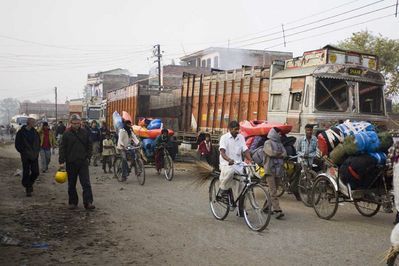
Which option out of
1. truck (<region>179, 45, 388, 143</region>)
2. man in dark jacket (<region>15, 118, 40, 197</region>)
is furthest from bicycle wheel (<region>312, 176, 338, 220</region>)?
man in dark jacket (<region>15, 118, 40, 197</region>)

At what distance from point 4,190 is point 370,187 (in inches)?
310

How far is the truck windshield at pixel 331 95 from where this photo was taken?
9922 millimetres

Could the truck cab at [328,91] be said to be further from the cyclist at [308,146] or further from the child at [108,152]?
the child at [108,152]

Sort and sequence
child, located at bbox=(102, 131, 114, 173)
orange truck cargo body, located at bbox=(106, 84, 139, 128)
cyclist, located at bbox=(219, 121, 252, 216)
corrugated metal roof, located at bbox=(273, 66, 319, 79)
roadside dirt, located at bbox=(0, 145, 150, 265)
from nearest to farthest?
roadside dirt, located at bbox=(0, 145, 150, 265)
cyclist, located at bbox=(219, 121, 252, 216)
corrugated metal roof, located at bbox=(273, 66, 319, 79)
child, located at bbox=(102, 131, 114, 173)
orange truck cargo body, located at bbox=(106, 84, 139, 128)

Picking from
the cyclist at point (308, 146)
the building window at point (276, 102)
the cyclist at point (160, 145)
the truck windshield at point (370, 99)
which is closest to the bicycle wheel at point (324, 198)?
the cyclist at point (308, 146)

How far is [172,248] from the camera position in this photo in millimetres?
5633

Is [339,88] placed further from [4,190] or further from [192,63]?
[192,63]

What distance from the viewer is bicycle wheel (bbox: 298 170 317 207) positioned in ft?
27.3

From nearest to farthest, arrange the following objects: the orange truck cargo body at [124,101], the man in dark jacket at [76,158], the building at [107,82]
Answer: the man in dark jacket at [76,158] → the orange truck cargo body at [124,101] → the building at [107,82]

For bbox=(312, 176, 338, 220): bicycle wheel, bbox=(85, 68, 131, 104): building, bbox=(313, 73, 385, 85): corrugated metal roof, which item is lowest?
bbox=(312, 176, 338, 220): bicycle wheel

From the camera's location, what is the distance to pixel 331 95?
10.0m

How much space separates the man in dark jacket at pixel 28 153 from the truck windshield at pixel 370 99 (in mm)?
7412

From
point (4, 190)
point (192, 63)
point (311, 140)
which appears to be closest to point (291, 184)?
point (311, 140)

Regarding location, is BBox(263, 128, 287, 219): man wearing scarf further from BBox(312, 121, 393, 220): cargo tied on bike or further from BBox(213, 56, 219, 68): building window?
BBox(213, 56, 219, 68): building window
